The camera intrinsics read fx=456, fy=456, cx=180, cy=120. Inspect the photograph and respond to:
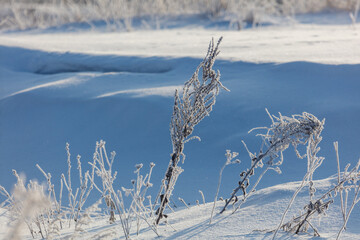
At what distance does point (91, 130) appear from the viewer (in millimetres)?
3344

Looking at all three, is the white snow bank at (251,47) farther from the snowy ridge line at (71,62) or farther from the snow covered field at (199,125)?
the snowy ridge line at (71,62)

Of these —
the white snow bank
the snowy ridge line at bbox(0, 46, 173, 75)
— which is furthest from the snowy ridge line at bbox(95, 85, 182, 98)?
the white snow bank

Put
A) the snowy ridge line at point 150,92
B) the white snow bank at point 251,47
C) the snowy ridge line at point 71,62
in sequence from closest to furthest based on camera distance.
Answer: the snowy ridge line at point 150,92
the white snow bank at point 251,47
the snowy ridge line at point 71,62

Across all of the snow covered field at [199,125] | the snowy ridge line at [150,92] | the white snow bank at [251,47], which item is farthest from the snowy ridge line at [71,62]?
the snowy ridge line at [150,92]

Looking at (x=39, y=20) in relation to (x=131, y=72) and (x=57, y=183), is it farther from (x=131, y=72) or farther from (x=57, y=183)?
(x=57, y=183)

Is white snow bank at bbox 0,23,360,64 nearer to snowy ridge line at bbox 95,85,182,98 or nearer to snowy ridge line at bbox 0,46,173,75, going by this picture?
snowy ridge line at bbox 0,46,173,75

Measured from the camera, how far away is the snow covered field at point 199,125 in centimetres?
252

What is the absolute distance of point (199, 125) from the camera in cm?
318

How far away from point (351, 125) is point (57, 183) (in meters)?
1.91

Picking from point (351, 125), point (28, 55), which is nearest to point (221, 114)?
point (351, 125)

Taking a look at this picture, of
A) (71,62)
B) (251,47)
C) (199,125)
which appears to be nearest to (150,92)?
(199,125)

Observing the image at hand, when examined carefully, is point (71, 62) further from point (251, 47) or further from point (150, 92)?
point (251, 47)

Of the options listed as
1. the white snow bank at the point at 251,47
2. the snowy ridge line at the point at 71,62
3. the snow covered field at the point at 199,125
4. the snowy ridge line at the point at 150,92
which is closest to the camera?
the snow covered field at the point at 199,125

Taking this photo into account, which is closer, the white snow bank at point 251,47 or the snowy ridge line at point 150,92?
the snowy ridge line at point 150,92
